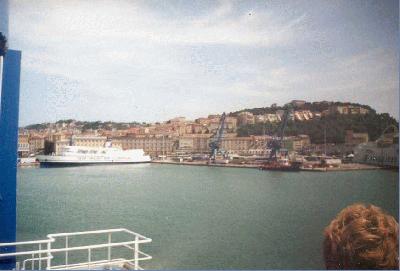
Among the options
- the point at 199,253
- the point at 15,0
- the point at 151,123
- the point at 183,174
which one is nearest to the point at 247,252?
the point at 199,253

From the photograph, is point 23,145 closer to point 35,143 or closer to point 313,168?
point 35,143

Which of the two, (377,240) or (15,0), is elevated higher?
(15,0)

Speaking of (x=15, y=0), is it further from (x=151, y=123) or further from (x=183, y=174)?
(x=183, y=174)

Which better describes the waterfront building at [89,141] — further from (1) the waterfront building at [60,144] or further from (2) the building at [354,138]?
(2) the building at [354,138]

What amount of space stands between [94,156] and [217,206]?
4.04 ft

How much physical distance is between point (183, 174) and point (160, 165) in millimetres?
239

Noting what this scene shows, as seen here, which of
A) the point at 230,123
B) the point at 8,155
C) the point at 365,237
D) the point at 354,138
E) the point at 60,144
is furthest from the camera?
the point at 354,138

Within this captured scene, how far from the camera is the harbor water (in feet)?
11.9

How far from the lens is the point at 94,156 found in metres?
3.85

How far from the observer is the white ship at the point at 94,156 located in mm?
3578

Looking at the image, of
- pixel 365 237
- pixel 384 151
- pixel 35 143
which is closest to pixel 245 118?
pixel 384 151

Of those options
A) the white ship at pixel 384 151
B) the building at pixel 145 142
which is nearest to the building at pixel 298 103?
the white ship at pixel 384 151

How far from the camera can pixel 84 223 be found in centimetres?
348

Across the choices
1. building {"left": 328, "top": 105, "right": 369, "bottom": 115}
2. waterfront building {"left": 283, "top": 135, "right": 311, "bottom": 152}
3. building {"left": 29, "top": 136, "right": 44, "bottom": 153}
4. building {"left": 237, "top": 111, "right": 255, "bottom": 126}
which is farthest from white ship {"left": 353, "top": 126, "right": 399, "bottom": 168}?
building {"left": 29, "top": 136, "right": 44, "bottom": 153}
